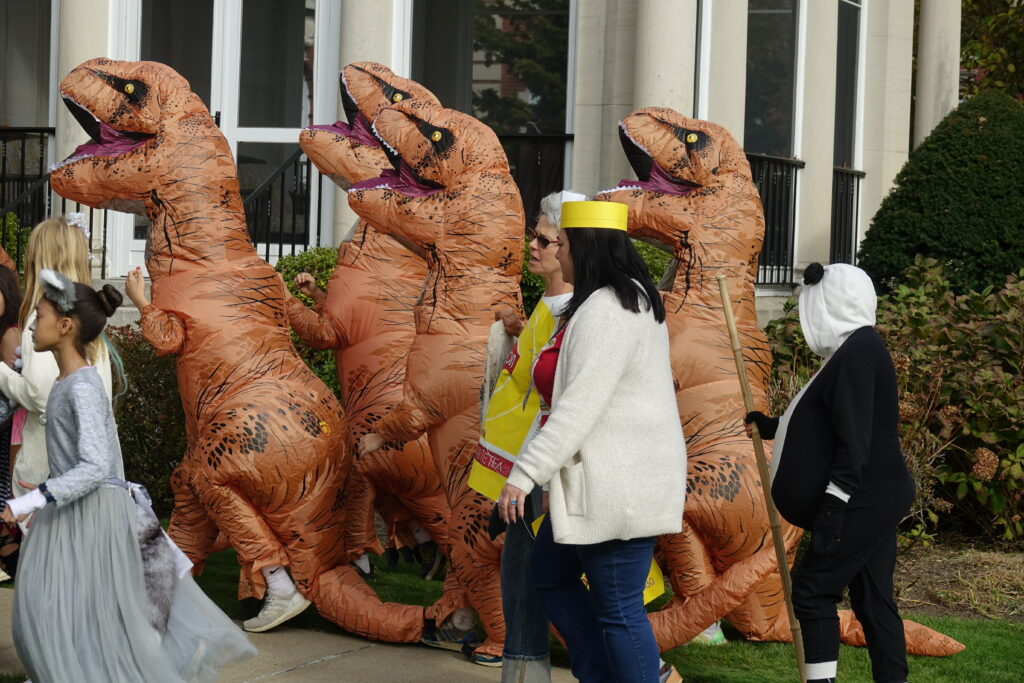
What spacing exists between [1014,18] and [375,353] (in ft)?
49.6

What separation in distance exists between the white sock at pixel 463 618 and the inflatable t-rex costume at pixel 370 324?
0.76 meters

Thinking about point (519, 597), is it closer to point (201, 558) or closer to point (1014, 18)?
point (201, 558)

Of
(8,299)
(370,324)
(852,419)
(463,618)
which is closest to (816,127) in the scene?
(370,324)

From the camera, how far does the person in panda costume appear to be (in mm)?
4324

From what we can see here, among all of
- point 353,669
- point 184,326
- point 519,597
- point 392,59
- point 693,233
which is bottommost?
point 353,669

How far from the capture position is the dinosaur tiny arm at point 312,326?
248 inches

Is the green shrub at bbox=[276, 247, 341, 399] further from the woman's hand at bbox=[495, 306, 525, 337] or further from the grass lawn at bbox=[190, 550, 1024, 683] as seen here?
the woman's hand at bbox=[495, 306, 525, 337]

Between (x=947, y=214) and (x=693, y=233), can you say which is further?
(x=947, y=214)

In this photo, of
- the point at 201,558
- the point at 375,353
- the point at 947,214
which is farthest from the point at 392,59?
the point at 201,558

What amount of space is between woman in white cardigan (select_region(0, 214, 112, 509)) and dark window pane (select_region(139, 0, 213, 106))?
327 inches

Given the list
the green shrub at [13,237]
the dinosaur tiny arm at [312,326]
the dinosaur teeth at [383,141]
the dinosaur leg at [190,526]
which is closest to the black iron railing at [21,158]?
the green shrub at [13,237]

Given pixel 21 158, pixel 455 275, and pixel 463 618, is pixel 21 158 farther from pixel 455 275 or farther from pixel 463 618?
pixel 463 618

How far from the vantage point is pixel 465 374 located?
537 cm

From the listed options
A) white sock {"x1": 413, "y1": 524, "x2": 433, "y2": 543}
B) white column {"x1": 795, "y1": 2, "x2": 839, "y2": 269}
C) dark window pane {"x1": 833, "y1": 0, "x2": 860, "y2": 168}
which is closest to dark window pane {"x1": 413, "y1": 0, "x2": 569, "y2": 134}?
white column {"x1": 795, "y1": 2, "x2": 839, "y2": 269}
